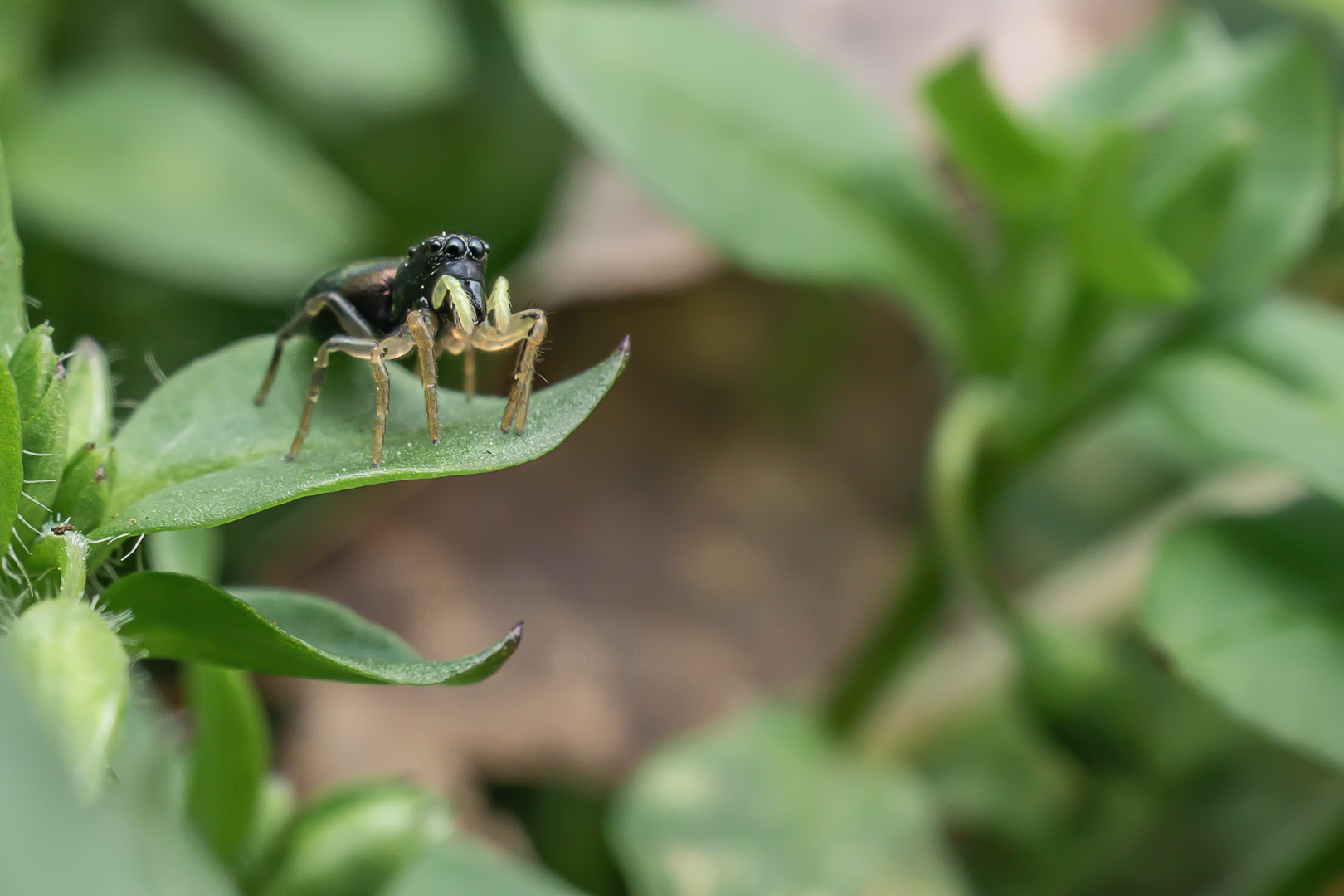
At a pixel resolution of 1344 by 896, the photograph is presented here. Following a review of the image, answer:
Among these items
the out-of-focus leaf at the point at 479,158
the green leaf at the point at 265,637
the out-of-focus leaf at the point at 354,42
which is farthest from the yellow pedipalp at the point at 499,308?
the out-of-focus leaf at the point at 479,158

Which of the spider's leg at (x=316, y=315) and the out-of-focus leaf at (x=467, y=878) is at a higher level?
the spider's leg at (x=316, y=315)

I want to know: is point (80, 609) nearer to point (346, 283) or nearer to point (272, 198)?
point (346, 283)

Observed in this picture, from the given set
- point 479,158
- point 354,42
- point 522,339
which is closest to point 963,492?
point 522,339

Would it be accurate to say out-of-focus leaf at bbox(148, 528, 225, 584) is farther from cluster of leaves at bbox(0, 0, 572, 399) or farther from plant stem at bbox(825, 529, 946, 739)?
plant stem at bbox(825, 529, 946, 739)

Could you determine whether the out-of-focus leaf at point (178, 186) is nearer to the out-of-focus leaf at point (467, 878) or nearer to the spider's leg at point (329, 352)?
the spider's leg at point (329, 352)

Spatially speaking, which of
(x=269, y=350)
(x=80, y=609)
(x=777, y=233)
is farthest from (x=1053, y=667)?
(x=80, y=609)

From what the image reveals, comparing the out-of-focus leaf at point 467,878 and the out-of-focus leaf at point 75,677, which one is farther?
the out-of-focus leaf at point 467,878

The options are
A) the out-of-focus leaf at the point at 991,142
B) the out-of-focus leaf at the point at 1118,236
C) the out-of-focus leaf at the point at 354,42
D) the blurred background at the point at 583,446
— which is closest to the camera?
the out-of-focus leaf at the point at 1118,236
